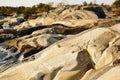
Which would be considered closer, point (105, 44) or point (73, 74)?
point (73, 74)

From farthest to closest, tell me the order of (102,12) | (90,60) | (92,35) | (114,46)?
(102,12), (92,35), (90,60), (114,46)

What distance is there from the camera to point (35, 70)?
46.1 feet

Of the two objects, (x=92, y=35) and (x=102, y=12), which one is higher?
(x=92, y=35)

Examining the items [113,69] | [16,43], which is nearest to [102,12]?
[16,43]

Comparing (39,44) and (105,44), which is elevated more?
(105,44)

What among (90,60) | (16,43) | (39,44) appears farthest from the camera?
(16,43)

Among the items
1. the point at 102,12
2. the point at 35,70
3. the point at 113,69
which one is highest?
the point at 113,69

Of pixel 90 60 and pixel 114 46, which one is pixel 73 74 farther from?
pixel 114 46

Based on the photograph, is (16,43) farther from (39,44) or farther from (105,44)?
(105,44)

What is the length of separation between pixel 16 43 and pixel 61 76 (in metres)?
11.3

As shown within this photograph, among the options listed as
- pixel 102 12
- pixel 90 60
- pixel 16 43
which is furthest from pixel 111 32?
pixel 102 12

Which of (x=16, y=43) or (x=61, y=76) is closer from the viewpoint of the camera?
(x=61, y=76)

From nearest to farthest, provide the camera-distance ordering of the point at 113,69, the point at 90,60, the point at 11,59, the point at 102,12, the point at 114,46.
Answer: the point at 113,69, the point at 114,46, the point at 90,60, the point at 11,59, the point at 102,12

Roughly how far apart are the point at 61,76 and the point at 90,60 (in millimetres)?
1600
